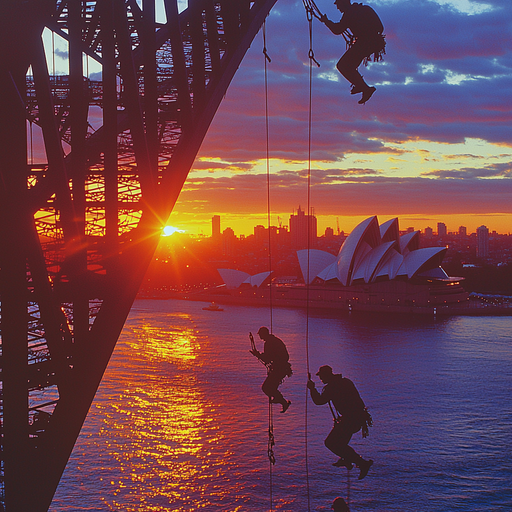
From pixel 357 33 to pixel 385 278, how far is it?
103 feet

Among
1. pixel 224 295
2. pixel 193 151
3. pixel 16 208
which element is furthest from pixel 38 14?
pixel 224 295

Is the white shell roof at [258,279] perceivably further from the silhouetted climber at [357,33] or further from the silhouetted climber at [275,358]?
the silhouetted climber at [357,33]

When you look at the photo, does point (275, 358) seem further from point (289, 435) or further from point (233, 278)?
point (233, 278)

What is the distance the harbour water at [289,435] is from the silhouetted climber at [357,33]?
4.00 metres

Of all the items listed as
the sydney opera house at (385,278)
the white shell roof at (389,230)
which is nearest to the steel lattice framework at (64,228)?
the sydney opera house at (385,278)

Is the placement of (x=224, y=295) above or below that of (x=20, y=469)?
below

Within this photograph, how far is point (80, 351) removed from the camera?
56.0 inches

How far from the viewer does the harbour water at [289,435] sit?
29.8ft

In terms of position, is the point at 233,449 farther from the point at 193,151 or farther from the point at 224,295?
the point at 224,295

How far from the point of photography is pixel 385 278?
32.7 meters

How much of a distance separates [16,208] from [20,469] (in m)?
0.60

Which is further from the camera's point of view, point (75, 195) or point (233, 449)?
point (233, 449)

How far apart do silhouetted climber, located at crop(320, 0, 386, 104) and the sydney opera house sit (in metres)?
29.5

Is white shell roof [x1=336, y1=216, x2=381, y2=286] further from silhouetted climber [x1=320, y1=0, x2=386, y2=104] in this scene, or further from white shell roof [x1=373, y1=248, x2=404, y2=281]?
silhouetted climber [x1=320, y1=0, x2=386, y2=104]
